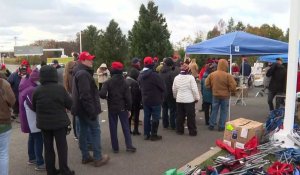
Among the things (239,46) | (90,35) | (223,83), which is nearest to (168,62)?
(223,83)

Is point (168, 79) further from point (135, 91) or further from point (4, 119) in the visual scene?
point (4, 119)

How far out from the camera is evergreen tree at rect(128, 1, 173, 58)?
73.4 ft

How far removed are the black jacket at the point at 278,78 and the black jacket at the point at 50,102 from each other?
7.27 metres

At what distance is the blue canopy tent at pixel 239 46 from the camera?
31.7ft

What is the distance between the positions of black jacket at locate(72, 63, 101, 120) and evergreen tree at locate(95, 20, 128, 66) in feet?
68.3

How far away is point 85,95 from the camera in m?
5.88

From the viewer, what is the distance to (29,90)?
591cm

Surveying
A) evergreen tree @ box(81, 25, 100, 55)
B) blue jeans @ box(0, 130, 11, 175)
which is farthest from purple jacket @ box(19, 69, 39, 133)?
evergreen tree @ box(81, 25, 100, 55)

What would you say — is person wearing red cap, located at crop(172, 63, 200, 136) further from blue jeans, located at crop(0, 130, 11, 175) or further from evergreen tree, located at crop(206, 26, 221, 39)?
evergreen tree, located at crop(206, 26, 221, 39)

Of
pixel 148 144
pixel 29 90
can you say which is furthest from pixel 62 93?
pixel 148 144

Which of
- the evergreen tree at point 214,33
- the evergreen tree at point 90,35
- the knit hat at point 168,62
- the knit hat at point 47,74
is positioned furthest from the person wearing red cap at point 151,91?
the evergreen tree at point 214,33

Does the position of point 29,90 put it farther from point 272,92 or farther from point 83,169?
point 272,92

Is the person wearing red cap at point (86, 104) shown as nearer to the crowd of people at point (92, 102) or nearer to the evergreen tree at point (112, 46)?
the crowd of people at point (92, 102)

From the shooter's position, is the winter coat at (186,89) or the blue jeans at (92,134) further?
the winter coat at (186,89)
